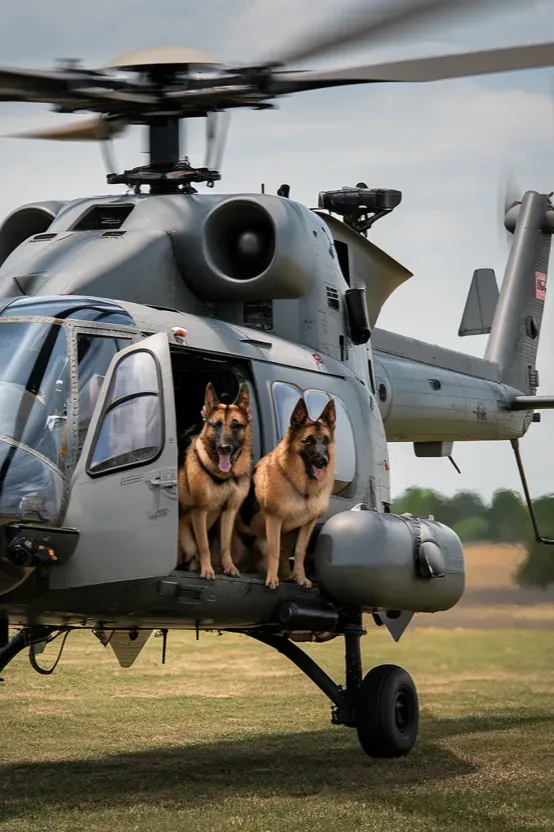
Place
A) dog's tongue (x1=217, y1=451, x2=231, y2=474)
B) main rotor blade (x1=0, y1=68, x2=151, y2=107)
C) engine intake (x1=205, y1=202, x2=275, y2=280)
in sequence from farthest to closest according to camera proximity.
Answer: engine intake (x1=205, y1=202, x2=275, y2=280)
main rotor blade (x1=0, y1=68, x2=151, y2=107)
dog's tongue (x1=217, y1=451, x2=231, y2=474)

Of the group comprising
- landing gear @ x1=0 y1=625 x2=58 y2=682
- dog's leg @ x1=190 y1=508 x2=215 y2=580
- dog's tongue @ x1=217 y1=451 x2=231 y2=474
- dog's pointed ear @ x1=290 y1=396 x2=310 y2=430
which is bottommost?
landing gear @ x1=0 y1=625 x2=58 y2=682

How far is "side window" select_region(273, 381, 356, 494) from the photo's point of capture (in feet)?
26.9

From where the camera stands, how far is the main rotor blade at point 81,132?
29.4ft

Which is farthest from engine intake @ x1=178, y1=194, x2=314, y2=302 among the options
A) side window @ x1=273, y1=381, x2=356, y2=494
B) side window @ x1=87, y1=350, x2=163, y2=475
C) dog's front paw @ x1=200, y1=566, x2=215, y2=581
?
dog's front paw @ x1=200, y1=566, x2=215, y2=581

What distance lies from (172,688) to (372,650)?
1797 mm

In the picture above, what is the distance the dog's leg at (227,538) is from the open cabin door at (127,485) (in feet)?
2.13

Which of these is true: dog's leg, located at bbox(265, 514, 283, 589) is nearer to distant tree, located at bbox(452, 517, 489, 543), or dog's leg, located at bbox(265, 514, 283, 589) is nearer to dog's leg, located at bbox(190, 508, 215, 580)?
dog's leg, located at bbox(190, 508, 215, 580)

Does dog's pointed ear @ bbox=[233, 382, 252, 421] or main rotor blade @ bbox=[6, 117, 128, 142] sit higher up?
main rotor blade @ bbox=[6, 117, 128, 142]

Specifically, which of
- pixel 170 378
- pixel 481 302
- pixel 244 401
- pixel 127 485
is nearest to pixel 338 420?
pixel 244 401

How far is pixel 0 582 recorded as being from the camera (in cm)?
666

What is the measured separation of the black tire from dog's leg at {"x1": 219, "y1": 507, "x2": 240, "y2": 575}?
1626mm

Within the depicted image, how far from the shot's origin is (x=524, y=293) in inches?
550

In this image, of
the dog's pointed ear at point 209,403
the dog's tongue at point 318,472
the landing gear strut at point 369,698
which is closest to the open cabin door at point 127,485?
the dog's pointed ear at point 209,403

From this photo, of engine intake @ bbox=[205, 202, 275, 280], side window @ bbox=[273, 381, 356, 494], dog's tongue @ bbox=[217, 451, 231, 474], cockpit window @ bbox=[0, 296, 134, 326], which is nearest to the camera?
cockpit window @ bbox=[0, 296, 134, 326]
